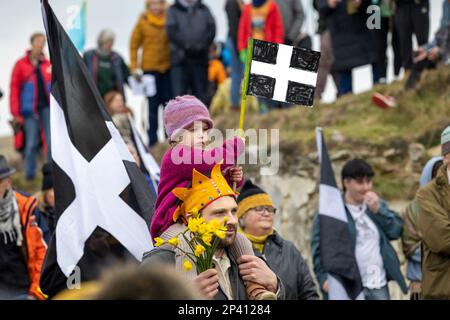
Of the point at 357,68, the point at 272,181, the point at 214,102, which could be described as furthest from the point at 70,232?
the point at 214,102

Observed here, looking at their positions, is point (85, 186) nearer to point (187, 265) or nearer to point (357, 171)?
point (187, 265)

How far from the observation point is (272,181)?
53.4 feet

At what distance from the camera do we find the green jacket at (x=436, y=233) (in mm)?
9453

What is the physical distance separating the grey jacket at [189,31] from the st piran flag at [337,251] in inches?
246

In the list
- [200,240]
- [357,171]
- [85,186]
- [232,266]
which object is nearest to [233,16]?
[357,171]

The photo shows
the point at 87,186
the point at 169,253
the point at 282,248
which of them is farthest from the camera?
the point at 282,248

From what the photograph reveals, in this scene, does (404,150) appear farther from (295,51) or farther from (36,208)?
(295,51)

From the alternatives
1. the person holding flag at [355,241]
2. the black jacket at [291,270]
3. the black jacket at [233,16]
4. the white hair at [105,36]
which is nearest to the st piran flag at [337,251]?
the person holding flag at [355,241]

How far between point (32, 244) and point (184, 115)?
10.9 feet

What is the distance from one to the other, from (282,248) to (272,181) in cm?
663

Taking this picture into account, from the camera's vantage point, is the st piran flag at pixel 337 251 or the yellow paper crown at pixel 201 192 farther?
the st piran flag at pixel 337 251

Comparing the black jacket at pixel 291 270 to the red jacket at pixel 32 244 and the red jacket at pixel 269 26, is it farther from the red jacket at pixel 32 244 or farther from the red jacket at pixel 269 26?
the red jacket at pixel 269 26

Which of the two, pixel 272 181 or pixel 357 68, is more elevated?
pixel 357 68

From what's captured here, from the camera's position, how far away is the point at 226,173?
24.8 ft
